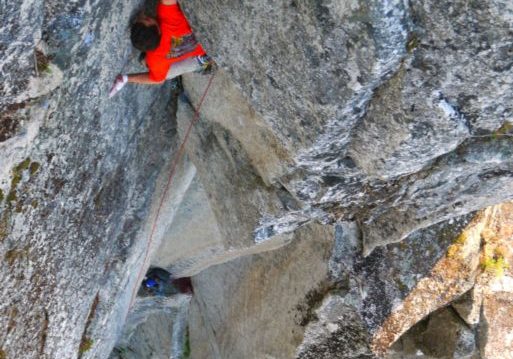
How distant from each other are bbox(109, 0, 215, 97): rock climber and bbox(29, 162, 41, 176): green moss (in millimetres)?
856

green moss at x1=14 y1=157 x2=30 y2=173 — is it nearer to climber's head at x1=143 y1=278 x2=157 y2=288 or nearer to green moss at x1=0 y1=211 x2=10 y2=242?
green moss at x1=0 y1=211 x2=10 y2=242

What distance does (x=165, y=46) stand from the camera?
4.86m

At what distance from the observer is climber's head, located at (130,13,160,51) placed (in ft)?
15.3

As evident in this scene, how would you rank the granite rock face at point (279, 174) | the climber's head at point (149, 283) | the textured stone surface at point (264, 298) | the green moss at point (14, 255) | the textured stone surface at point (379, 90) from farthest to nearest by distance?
1. the climber's head at point (149, 283)
2. the textured stone surface at point (264, 298)
3. the green moss at point (14, 255)
4. the granite rock face at point (279, 174)
5. the textured stone surface at point (379, 90)

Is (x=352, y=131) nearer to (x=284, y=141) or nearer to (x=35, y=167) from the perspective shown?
(x=284, y=141)

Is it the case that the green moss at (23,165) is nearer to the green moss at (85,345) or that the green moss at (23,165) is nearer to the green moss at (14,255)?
the green moss at (14,255)

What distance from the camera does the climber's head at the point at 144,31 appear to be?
4.67m

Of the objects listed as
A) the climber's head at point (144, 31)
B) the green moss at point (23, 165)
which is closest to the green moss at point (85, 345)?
the green moss at point (23, 165)

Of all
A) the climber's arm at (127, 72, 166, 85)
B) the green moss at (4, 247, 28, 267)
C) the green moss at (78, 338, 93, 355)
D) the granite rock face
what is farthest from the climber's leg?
the green moss at (78, 338, 93, 355)

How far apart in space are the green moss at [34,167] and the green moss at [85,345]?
3.03 metres

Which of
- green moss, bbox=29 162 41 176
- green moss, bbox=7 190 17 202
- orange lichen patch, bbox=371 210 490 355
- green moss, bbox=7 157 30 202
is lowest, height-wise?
orange lichen patch, bbox=371 210 490 355

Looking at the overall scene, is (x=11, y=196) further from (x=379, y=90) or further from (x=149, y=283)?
(x=149, y=283)

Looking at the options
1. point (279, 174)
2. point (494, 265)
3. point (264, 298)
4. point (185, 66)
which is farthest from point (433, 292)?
point (185, 66)

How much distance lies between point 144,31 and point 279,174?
1539mm
